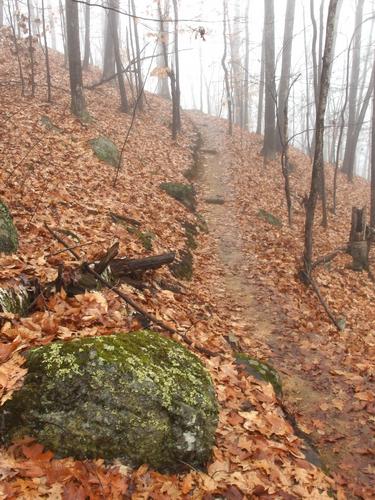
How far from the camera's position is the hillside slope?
2.75 metres

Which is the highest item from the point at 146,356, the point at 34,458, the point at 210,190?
the point at 210,190

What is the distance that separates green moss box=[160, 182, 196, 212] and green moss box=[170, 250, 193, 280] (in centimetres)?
342

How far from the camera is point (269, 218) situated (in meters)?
12.4

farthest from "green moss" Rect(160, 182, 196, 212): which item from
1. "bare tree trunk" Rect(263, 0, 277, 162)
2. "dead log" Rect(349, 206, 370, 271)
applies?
"bare tree trunk" Rect(263, 0, 277, 162)

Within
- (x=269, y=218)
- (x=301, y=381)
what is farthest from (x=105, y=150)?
(x=301, y=381)

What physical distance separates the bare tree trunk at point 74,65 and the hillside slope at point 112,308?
451mm

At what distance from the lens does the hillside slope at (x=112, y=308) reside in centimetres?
275

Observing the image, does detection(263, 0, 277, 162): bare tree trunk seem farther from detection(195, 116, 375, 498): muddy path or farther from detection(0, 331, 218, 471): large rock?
detection(0, 331, 218, 471): large rock

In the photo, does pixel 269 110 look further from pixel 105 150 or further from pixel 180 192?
pixel 105 150

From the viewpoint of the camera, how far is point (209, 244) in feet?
33.4

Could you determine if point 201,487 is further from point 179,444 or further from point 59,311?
point 59,311

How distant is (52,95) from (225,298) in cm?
1106

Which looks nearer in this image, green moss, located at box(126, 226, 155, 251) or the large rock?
the large rock

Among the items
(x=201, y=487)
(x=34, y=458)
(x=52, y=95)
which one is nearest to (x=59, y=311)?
(x=34, y=458)
